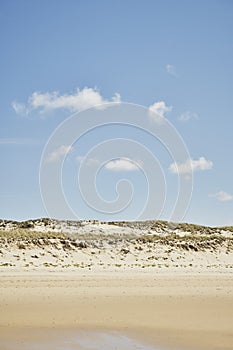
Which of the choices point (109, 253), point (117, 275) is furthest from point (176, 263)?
point (117, 275)

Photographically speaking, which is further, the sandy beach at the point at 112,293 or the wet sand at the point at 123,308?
the wet sand at the point at 123,308

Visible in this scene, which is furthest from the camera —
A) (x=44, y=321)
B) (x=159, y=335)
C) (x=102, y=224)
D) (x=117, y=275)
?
(x=102, y=224)

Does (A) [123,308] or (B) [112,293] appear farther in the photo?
(B) [112,293]

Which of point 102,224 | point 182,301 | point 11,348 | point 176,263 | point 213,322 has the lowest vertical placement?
point 11,348

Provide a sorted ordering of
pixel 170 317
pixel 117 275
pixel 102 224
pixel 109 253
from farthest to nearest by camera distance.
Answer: pixel 102 224 < pixel 109 253 < pixel 117 275 < pixel 170 317

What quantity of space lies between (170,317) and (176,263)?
19713 mm

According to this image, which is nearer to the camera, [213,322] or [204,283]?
[213,322]

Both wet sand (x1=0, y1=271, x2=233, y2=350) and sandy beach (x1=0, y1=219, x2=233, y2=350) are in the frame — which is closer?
sandy beach (x1=0, y1=219, x2=233, y2=350)

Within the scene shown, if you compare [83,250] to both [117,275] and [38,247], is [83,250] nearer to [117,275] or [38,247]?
[38,247]

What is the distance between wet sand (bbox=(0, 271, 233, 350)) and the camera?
973 centimetres

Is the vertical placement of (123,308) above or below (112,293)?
below

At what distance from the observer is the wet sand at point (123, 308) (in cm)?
973

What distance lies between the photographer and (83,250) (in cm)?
3162

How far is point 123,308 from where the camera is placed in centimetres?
1330
